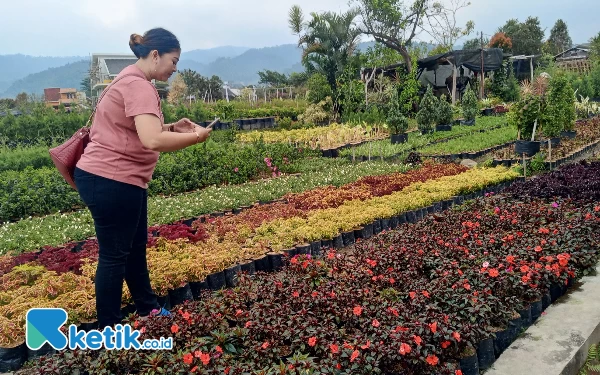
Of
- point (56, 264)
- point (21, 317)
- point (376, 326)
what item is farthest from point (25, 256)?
point (376, 326)

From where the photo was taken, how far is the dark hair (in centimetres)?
305

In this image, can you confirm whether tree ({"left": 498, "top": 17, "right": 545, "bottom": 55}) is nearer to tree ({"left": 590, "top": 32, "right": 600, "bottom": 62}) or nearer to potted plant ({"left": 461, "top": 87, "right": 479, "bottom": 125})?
tree ({"left": 590, "top": 32, "right": 600, "bottom": 62})

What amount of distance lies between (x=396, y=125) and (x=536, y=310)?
11.3 meters

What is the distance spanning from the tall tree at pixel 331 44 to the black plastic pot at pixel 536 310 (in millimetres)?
19896

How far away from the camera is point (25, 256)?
5.15m

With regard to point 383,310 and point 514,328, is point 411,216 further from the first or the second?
point 383,310

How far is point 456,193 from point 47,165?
918 cm

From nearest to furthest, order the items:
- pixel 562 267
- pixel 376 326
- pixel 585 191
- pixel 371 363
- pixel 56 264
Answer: pixel 371 363, pixel 376 326, pixel 562 267, pixel 56 264, pixel 585 191

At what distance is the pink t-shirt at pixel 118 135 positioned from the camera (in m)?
2.97

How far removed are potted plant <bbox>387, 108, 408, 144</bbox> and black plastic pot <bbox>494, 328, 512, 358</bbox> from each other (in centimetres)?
1159

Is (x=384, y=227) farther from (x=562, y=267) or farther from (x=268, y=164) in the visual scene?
(x=268, y=164)

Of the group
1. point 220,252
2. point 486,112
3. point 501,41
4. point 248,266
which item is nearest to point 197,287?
point 220,252

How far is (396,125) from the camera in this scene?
14547 mm

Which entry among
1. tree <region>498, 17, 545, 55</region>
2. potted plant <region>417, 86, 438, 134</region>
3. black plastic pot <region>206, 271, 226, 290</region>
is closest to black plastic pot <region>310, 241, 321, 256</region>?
black plastic pot <region>206, 271, 226, 290</region>
